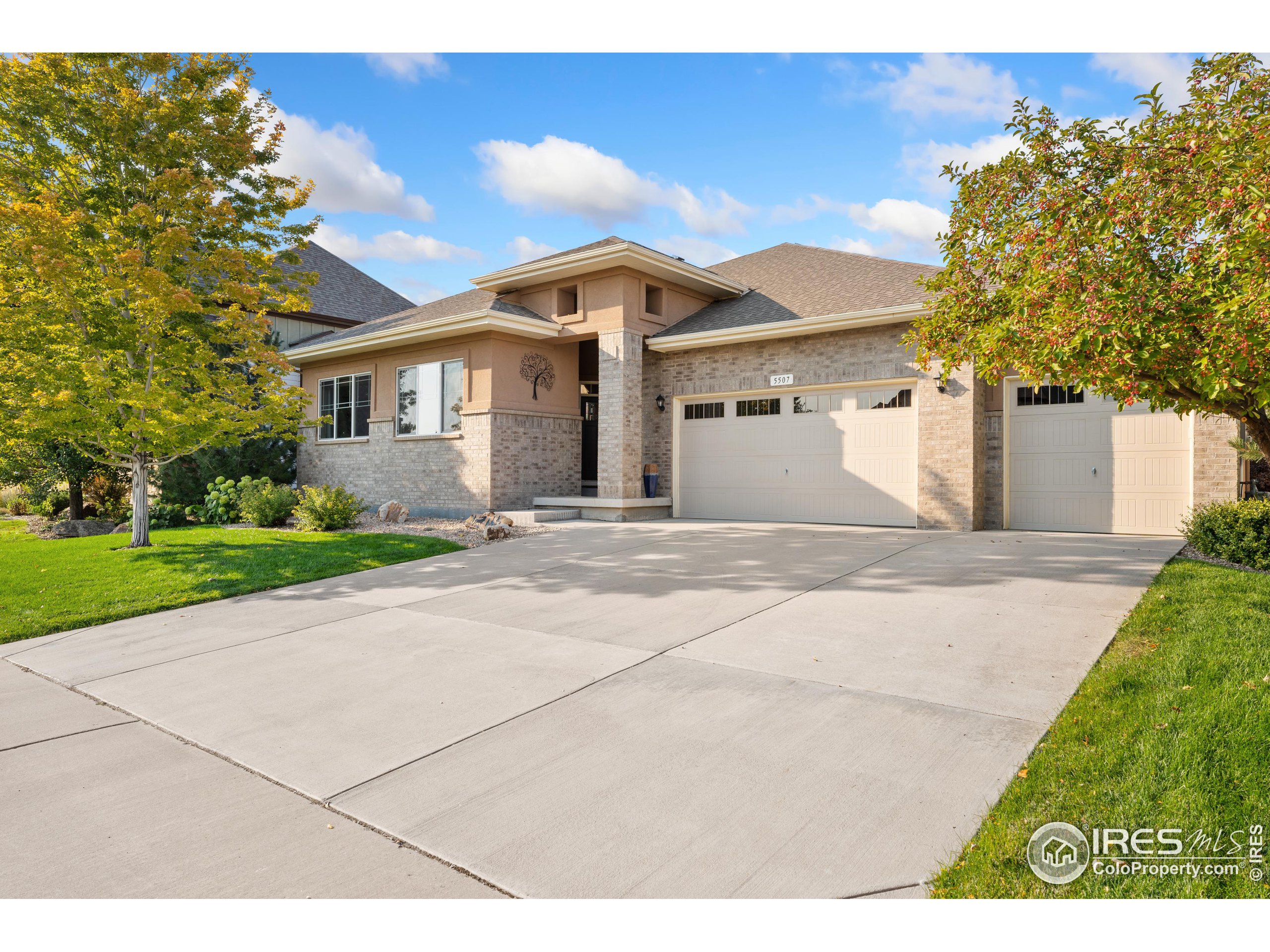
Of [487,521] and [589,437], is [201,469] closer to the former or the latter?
[487,521]

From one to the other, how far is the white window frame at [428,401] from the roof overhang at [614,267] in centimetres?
203

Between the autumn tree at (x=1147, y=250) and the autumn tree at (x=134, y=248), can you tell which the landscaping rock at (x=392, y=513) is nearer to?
the autumn tree at (x=134, y=248)

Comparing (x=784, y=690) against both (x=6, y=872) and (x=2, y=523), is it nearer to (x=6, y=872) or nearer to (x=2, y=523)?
(x=6, y=872)

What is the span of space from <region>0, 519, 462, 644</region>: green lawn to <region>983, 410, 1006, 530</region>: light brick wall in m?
8.52

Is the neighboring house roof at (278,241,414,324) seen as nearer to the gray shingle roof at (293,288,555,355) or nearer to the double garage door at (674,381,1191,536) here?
the gray shingle roof at (293,288,555,355)

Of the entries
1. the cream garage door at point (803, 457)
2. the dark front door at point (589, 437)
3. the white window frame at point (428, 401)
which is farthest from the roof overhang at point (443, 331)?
the cream garage door at point (803, 457)

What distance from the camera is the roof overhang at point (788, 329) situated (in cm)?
1215

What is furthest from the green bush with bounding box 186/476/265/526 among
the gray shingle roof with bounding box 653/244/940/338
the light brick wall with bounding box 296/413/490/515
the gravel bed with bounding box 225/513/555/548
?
the gray shingle roof with bounding box 653/244/940/338

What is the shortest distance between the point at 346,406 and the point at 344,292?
7299 mm

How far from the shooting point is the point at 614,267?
14.4 m

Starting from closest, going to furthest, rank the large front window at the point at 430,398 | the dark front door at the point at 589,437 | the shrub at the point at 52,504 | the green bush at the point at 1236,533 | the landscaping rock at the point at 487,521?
1. the green bush at the point at 1236,533
2. the landscaping rock at the point at 487,521
3. the large front window at the point at 430,398
4. the dark front door at the point at 589,437
5. the shrub at the point at 52,504

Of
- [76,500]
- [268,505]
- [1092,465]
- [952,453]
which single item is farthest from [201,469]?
[1092,465]

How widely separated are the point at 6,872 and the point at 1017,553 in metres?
9.33

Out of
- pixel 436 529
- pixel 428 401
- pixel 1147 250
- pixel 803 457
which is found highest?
pixel 1147 250
